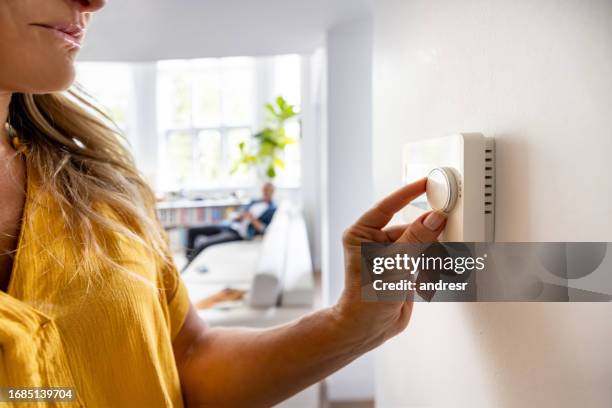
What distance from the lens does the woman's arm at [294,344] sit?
0.60 meters

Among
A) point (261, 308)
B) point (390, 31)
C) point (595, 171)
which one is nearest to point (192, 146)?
point (261, 308)

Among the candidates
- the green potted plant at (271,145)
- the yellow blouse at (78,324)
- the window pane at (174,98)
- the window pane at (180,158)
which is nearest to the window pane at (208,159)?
the window pane at (180,158)

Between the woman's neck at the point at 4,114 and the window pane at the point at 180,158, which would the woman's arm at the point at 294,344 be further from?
the window pane at the point at 180,158

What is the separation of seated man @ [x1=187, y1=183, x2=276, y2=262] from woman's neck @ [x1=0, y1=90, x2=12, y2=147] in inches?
192

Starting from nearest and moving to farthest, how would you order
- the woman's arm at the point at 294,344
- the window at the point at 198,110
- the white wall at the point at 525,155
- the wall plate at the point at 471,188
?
1. the white wall at the point at 525,155
2. the wall plate at the point at 471,188
3. the woman's arm at the point at 294,344
4. the window at the point at 198,110

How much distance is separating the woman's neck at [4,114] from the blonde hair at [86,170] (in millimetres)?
23

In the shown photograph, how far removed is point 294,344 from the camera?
76 cm

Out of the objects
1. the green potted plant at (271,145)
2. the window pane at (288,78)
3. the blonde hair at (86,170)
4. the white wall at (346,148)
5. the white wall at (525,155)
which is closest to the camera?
the white wall at (525,155)

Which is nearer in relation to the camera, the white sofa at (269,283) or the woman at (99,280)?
the woman at (99,280)

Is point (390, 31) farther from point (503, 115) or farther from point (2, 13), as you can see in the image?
point (2, 13)

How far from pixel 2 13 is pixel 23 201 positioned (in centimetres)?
25

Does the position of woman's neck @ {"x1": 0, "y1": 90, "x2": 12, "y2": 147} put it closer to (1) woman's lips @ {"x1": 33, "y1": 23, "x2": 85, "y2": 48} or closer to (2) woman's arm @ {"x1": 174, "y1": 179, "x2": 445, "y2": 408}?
(1) woman's lips @ {"x1": 33, "y1": 23, "x2": 85, "y2": 48}

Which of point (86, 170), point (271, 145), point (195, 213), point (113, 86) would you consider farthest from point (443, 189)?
point (113, 86)

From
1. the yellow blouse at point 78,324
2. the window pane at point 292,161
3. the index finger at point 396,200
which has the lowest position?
the yellow blouse at point 78,324
